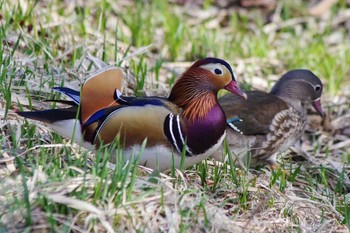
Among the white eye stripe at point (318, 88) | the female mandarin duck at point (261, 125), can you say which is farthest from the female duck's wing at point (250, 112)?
the white eye stripe at point (318, 88)

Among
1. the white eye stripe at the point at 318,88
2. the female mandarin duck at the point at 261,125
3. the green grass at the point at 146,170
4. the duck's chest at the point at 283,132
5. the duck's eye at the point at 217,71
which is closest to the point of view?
the green grass at the point at 146,170

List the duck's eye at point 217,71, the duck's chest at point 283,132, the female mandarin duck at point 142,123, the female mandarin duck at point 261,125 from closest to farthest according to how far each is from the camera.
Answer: the female mandarin duck at point 142,123 → the duck's eye at point 217,71 → the female mandarin duck at point 261,125 → the duck's chest at point 283,132

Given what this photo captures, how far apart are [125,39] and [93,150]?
280 centimetres

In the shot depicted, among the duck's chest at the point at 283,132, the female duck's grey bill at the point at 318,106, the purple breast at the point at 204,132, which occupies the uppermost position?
the purple breast at the point at 204,132

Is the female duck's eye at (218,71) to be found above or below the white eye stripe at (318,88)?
above

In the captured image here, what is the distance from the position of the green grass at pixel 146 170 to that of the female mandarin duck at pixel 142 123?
0.11 m

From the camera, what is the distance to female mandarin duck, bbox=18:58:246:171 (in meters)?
3.91

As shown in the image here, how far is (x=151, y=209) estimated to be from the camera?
3453 millimetres

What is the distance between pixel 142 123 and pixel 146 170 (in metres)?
0.22

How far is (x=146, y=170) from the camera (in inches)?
155

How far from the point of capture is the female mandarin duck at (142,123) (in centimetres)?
391

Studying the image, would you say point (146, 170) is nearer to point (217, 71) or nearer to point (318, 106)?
point (217, 71)

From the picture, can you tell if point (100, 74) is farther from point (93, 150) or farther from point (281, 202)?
point (281, 202)

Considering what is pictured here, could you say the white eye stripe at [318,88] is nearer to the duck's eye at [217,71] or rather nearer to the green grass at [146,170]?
the green grass at [146,170]
